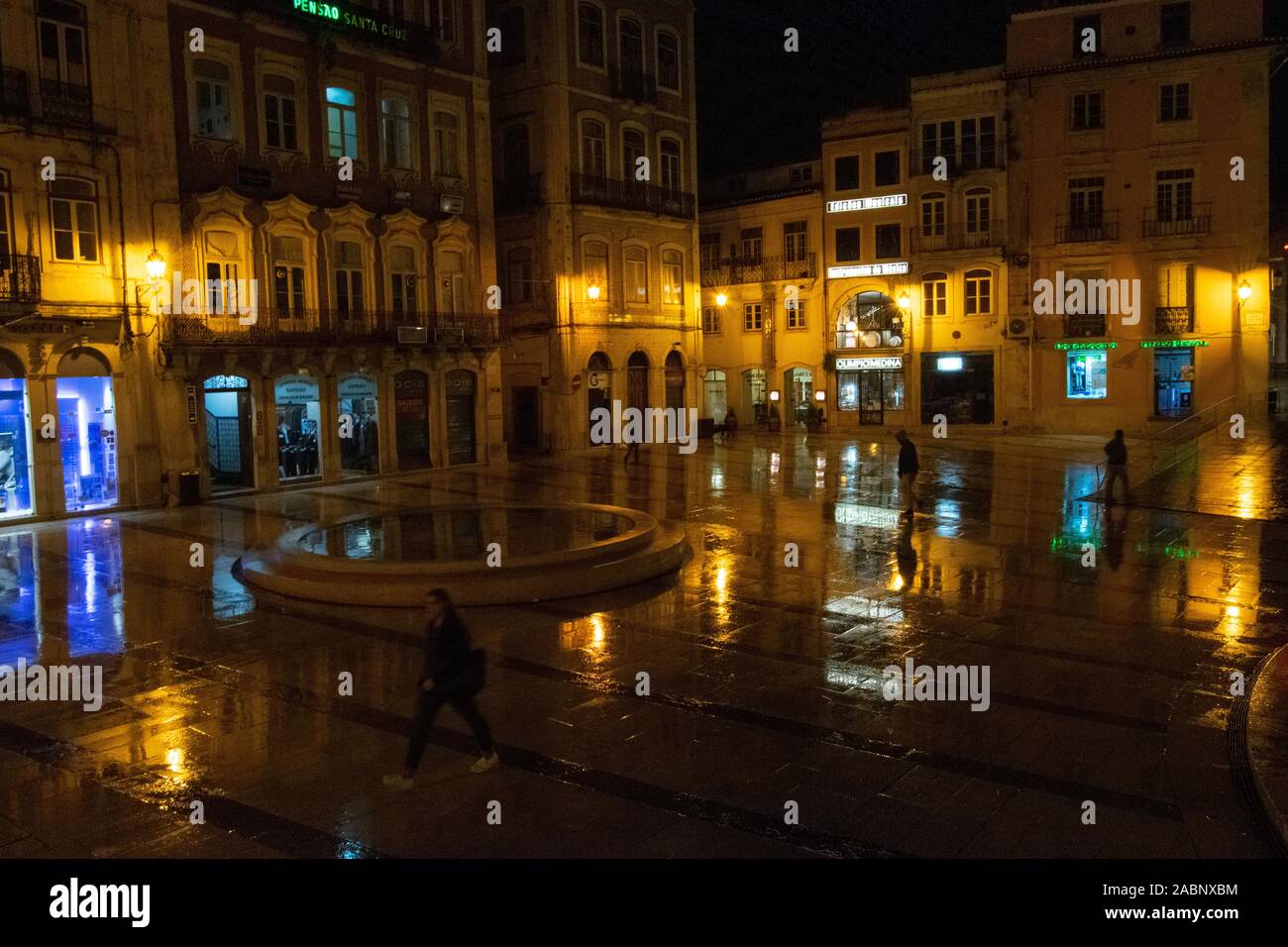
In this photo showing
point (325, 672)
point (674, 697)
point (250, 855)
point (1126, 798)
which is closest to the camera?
point (250, 855)

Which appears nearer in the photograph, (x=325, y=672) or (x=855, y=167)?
(x=325, y=672)

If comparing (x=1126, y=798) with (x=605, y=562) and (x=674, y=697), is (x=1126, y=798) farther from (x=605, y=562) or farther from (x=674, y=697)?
(x=605, y=562)

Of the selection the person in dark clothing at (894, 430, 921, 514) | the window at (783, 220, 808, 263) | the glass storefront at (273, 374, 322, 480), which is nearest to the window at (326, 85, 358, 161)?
the glass storefront at (273, 374, 322, 480)

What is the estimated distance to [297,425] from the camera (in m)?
29.5

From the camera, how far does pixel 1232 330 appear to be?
40.1 meters

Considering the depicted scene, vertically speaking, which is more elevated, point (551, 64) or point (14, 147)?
point (551, 64)

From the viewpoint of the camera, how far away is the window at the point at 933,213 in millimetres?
44375

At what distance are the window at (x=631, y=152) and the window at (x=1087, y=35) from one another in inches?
694

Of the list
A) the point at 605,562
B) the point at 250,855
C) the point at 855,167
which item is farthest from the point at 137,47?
the point at 855,167

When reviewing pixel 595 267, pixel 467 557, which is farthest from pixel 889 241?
pixel 467 557

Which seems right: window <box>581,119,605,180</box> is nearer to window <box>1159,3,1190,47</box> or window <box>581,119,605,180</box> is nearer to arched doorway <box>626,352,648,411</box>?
arched doorway <box>626,352,648,411</box>

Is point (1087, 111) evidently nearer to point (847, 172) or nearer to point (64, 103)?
point (847, 172)

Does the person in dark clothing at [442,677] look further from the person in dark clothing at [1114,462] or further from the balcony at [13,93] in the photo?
the balcony at [13,93]

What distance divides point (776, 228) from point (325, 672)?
40287mm
